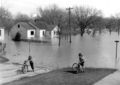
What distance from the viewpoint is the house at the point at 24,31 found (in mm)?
49312

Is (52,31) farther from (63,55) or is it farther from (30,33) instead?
(63,55)

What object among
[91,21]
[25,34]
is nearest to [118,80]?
[25,34]

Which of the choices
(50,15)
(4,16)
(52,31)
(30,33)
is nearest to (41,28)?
(52,31)

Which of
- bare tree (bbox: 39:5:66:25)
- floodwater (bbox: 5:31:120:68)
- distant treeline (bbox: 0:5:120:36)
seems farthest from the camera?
bare tree (bbox: 39:5:66:25)

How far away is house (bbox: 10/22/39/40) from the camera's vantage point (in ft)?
162

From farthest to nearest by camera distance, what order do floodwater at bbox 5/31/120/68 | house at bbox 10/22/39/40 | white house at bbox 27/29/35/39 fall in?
white house at bbox 27/29/35/39, house at bbox 10/22/39/40, floodwater at bbox 5/31/120/68

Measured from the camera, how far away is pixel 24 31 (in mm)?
49406

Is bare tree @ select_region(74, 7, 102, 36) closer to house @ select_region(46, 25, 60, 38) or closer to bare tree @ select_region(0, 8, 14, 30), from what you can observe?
house @ select_region(46, 25, 60, 38)

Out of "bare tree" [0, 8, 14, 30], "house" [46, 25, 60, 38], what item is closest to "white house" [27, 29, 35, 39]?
"house" [46, 25, 60, 38]

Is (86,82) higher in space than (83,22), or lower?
lower

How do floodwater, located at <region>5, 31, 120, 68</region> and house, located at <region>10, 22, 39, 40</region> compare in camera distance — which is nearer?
floodwater, located at <region>5, 31, 120, 68</region>

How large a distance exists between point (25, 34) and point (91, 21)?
2164cm

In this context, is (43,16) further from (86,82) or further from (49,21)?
(86,82)

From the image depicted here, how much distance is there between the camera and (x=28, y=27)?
164 ft
